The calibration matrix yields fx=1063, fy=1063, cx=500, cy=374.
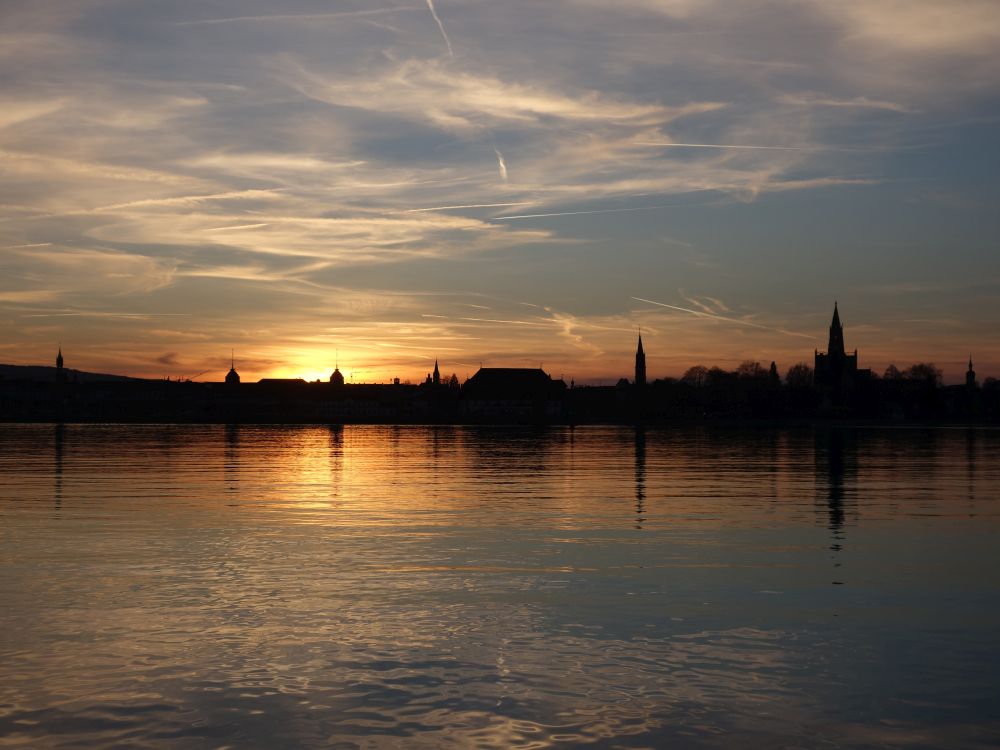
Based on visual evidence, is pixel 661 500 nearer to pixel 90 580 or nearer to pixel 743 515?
pixel 743 515

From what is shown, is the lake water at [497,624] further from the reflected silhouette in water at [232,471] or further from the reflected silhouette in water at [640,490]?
the reflected silhouette in water at [232,471]

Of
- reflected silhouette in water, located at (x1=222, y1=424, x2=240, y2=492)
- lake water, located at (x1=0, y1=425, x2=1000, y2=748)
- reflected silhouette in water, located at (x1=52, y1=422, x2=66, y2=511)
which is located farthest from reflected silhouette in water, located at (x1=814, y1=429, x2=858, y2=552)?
reflected silhouette in water, located at (x1=52, y1=422, x2=66, y2=511)

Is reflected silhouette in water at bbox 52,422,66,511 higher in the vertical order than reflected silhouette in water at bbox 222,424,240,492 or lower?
higher

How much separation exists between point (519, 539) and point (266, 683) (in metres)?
15.7

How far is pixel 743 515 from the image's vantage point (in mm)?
36750

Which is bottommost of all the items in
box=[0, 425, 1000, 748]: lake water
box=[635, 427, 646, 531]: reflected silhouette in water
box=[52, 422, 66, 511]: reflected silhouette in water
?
box=[0, 425, 1000, 748]: lake water

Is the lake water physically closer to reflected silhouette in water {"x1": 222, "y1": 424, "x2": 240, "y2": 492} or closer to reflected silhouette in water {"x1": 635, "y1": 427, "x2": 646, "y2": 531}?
reflected silhouette in water {"x1": 635, "y1": 427, "x2": 646, "y2": 531}

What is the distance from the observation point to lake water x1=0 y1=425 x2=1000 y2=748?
43.0 ft

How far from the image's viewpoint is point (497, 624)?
18.6m

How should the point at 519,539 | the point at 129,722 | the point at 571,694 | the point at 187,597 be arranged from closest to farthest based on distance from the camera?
the point at 129,722, the point at 571,694, the point at 187,597, the point at 519,539

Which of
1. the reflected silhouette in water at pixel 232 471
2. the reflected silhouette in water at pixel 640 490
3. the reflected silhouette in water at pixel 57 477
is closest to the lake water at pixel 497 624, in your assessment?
the reflected silhouette in water at pixel 640 490

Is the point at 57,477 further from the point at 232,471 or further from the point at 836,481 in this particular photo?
the point at 836,481

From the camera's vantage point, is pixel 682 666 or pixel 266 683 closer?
pixel 266 683

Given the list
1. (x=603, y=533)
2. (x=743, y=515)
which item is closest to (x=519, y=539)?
(x=603, y=533)
